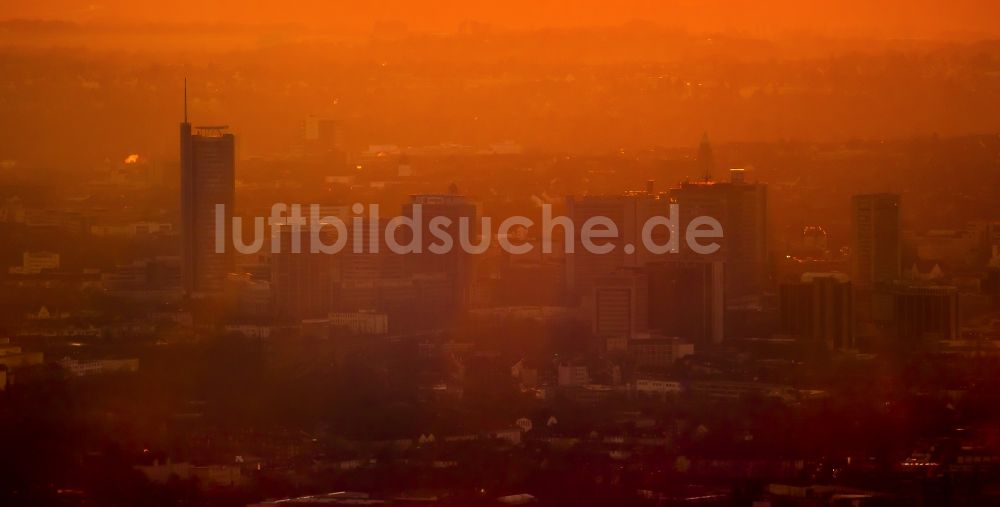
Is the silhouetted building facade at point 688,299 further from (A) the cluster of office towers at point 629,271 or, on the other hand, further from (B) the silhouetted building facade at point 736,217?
(B) the silhouetted building facade at point 736,217

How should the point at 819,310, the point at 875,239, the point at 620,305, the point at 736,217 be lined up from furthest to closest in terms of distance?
the point at 736,217, the point at 875,239, the point at 620,305, the point at 819,310

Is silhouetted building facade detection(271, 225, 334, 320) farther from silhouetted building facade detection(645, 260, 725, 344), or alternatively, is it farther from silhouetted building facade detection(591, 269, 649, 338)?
silhouetted building facade detection(645, 260, 725, 344)

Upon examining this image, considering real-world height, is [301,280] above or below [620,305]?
above

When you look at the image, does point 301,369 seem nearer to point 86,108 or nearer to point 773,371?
point 773,371

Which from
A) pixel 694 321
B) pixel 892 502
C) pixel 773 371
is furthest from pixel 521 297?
pixel 892 502

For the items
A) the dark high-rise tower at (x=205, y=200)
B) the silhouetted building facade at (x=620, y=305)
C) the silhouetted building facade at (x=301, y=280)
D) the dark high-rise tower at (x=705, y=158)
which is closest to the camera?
the silhouetted building facade at (x=620, y=305)

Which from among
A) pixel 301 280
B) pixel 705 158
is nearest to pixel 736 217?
pixel 705 158

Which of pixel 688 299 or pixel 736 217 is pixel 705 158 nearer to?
pixel 736 217

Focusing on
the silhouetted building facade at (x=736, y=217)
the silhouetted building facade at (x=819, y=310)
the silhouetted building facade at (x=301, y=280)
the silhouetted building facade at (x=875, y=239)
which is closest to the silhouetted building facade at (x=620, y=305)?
the silhouetted building facade at (x=736, y=217)

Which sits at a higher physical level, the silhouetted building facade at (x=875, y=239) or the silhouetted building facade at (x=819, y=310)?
the silhouetted building facade at (x=875, y=239)
